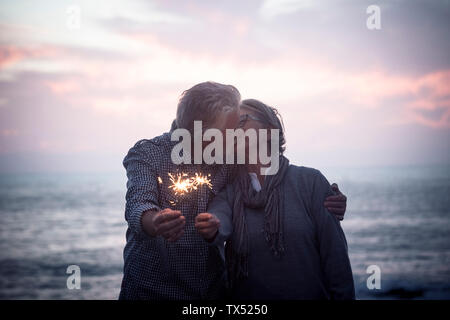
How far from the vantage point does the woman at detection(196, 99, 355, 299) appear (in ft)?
8.43

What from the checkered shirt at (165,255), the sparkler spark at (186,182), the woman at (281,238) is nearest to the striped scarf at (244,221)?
the woman at (281,238)

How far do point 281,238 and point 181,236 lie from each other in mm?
632

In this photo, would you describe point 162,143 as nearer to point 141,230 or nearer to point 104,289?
point 141,230

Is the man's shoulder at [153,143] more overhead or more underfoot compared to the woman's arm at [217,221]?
more overhead

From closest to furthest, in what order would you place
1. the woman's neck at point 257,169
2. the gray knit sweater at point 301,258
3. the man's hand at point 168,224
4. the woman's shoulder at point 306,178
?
the man's hand at point 168,224, the gray knit sweater at point 301,258, the woman's shoulder at point 306,178, the woman's neck at point 257,169

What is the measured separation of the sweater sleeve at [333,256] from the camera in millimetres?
2570

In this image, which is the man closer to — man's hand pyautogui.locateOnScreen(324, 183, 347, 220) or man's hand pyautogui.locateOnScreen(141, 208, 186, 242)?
man's hand pyautogui.locateOnScreen(324, 183, 347, 220)

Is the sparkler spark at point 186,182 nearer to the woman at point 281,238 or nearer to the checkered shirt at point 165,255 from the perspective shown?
the checkered shirt at point 165,255

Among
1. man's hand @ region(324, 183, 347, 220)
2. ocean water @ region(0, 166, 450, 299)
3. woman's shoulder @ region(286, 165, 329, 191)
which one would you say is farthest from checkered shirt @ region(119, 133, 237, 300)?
ocean water @ region(0, 166, 450, 299)

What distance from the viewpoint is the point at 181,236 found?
104 inches

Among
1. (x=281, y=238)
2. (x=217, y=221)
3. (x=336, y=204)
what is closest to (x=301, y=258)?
(x=281, y=238)

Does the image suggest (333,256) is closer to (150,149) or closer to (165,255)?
(165,255)

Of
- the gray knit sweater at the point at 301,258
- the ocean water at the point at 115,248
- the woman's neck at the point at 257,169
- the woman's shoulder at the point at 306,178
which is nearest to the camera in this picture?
the gray knit sweater at the point at 301,258

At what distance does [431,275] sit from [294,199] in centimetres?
1566
